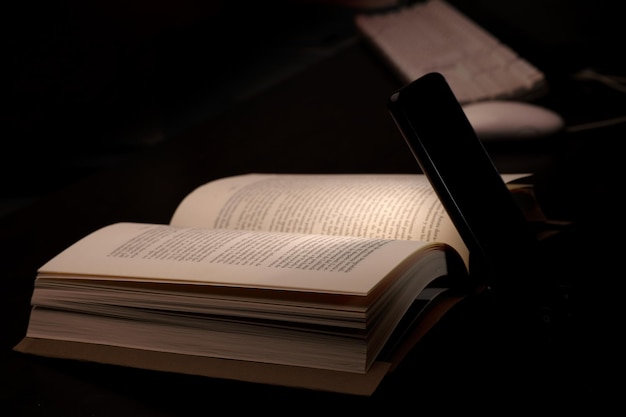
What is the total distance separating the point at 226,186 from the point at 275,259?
25 centimetres

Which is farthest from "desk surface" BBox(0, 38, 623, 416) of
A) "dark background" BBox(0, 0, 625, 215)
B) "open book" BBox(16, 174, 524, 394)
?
"dark background" BBox(0, 0, 625, 215)

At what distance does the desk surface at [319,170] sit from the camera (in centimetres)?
45

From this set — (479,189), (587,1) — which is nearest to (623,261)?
(479,189)

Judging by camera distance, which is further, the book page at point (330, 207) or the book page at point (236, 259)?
the book page at point (330, 207)

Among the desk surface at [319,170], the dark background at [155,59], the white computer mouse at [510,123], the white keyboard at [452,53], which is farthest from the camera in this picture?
the dark background at [155,59]

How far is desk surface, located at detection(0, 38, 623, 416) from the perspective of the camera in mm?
451

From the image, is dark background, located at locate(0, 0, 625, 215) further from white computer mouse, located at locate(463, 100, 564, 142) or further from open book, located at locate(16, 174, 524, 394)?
open book, located at locate(16, 174, 524, 394)

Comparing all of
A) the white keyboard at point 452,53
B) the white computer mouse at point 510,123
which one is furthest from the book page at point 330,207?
the white keyboard at point 452,53

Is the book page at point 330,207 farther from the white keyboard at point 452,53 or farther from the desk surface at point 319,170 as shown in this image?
the white keyboard at point 452,53

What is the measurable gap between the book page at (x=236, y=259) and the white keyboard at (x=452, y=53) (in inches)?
20.2

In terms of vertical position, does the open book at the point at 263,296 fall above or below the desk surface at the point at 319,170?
above

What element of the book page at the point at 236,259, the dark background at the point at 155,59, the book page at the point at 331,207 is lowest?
the dark background at the point at 155,59

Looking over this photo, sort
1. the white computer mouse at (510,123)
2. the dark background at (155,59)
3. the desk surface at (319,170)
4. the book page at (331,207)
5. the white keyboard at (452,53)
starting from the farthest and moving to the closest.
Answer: the dark background at (155,59), the white keyboard at (452,53), the white computer mouse at (510,123), the book page at (331,207), the desk surface at (319,170)

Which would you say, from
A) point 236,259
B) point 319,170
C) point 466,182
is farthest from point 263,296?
point 319,170
